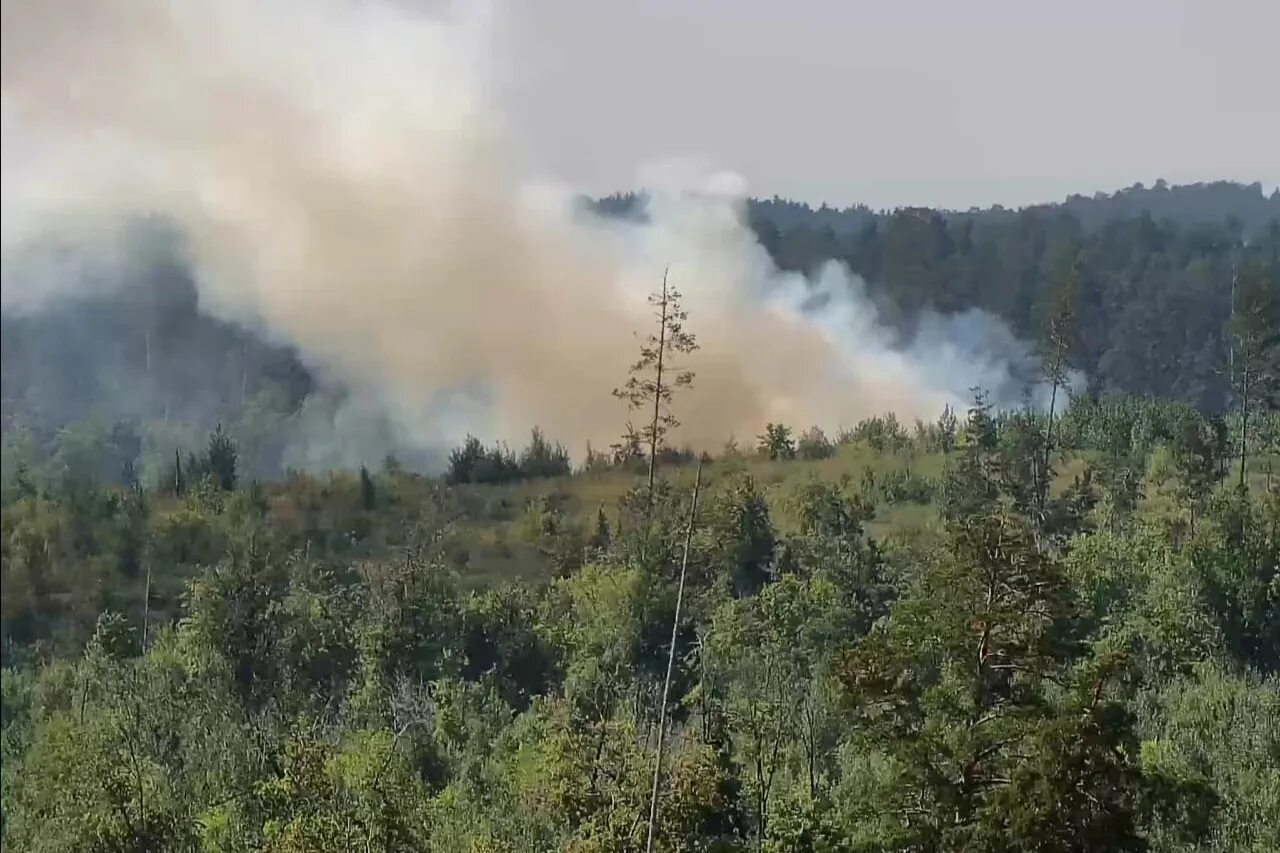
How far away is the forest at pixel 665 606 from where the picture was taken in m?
16.2

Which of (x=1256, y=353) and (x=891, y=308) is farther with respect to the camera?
(x=891, y=308)

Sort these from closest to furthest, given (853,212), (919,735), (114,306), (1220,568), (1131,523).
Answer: (919,735), (1220,568), (1131,523), (114,306), (853,212)

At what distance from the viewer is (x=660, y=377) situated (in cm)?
2966

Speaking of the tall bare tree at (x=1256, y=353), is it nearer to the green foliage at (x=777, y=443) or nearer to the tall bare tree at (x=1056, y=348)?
the tall bare tree at (x=1056, y=348)

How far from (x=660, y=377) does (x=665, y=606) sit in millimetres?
9357

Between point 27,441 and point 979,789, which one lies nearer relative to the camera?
point 979,789

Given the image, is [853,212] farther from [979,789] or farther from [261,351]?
[979,789]

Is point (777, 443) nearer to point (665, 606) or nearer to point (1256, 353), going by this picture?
point (665, 606)

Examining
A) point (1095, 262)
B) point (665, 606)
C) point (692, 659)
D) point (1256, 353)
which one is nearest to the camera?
point (692, 659)

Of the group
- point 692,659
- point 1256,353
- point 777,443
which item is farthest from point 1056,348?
point 692,659

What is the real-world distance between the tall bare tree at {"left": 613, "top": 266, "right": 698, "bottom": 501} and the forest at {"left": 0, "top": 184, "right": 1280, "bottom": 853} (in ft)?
0.46

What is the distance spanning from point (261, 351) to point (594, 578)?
2410cm

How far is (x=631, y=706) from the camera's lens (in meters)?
31.5

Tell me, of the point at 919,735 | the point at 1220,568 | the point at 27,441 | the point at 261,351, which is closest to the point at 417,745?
the point at 27,441
